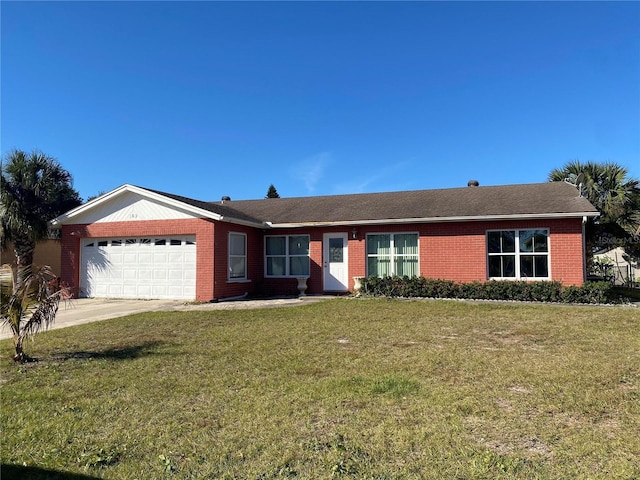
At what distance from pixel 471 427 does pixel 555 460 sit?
77cm

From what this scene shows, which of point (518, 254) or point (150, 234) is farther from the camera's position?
point (150, 234)

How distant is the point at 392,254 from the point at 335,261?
7.53 ft

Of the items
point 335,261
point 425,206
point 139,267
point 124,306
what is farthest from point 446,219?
point 139,267

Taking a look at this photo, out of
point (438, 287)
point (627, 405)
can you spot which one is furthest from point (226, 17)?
point (627, 405)

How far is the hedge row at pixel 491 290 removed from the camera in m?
12.6

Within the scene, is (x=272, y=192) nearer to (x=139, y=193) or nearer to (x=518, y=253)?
(x=139, y=193)

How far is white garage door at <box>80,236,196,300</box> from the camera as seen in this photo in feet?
50.5

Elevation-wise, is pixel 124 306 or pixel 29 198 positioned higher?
pixel 29 198

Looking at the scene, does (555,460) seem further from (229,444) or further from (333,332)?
(333,332)

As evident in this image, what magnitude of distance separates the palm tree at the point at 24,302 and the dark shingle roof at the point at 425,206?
8167 millimetres

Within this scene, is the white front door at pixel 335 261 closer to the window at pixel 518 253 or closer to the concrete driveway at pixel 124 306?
the concrete driveway at pixel 124 306

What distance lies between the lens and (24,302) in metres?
6.66

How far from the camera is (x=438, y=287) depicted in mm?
14336

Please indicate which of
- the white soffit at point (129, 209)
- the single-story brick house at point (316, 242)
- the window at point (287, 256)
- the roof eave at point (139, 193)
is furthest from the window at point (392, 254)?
the white soffit at point (129, 209)
